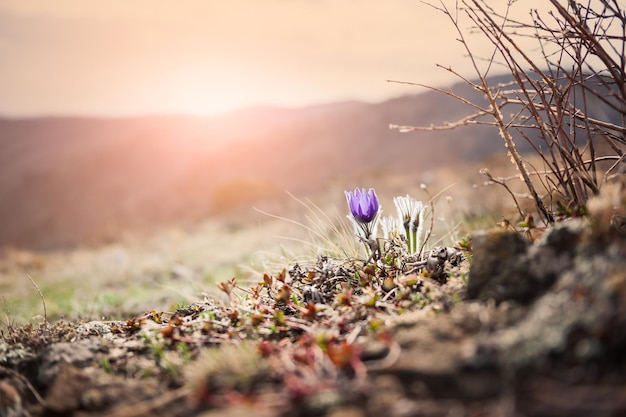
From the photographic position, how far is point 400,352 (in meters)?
1.81

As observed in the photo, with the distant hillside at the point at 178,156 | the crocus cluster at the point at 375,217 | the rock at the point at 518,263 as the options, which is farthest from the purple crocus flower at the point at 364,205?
the distant hillside at the point at 178,156

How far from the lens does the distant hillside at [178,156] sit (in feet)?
136

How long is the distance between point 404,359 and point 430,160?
1536 inches

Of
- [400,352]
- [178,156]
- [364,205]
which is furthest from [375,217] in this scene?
[178,156]

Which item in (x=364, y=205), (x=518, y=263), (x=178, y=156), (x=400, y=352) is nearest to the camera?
(x=400, y=352)

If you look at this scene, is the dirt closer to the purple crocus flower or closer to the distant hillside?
the purple crocus flower

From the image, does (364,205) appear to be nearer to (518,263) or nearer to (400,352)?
(518,263)

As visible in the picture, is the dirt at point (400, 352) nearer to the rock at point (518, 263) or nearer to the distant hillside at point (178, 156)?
the rock at point (518, 263)

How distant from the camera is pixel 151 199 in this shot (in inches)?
1700

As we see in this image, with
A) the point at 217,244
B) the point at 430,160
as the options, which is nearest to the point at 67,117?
the point at 430,160

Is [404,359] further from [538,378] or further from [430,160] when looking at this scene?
[430,160]

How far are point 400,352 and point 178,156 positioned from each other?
159 ft

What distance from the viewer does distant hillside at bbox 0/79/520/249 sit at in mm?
41375

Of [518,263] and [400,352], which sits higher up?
[518,263]
